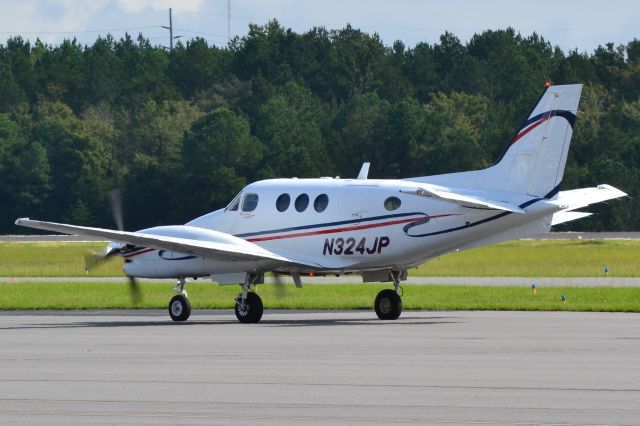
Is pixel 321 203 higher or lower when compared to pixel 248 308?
higher

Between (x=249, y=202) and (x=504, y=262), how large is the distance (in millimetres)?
26389

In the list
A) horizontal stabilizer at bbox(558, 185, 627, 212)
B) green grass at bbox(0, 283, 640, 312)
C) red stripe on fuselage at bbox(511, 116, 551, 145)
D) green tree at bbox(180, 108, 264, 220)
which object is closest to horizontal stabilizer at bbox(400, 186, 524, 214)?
horizontal stabilizer at bbox(558, 185, 627, 212)

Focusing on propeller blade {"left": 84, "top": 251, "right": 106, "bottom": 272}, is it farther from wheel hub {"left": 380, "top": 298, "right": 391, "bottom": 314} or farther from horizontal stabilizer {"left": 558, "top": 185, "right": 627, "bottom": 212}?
horizontal stabilizer {"left": 558, "top": 185, "right": 627, "bottom": 212}

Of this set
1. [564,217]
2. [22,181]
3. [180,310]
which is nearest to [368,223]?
[180,310]

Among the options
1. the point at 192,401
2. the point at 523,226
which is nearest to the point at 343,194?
the point at 523,226

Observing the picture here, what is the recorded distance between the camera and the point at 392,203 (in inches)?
1270

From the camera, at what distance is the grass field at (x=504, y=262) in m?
55.9

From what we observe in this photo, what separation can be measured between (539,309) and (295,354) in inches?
570

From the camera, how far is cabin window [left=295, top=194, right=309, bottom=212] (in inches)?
1316

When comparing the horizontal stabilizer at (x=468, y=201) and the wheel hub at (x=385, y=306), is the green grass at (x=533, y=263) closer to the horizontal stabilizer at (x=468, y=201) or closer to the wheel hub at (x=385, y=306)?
the wheel hub at (x=385, y=306)

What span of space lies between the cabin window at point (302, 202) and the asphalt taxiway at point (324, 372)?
2612 mm

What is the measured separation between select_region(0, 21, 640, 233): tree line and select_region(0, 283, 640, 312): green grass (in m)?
54.3

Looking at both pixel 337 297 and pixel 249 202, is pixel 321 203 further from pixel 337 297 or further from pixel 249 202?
Answer: pixel 337 297

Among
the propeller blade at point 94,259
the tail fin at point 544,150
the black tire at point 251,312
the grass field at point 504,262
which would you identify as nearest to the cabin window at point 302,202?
the black tire at point 251,312
